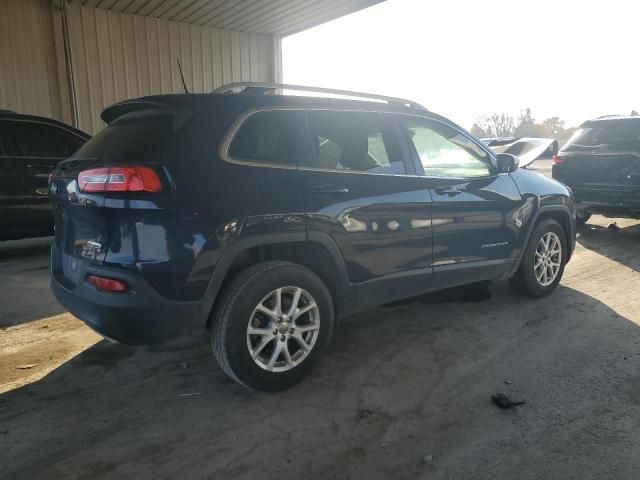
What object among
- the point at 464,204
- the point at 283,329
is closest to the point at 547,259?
the point at 464,204

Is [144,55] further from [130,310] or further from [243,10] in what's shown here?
[130,310]

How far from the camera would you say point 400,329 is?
3.84 meters

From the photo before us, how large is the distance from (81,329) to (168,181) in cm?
210

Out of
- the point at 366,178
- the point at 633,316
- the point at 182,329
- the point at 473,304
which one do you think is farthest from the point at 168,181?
the point at 633,316

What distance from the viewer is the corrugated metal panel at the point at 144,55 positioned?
10164 millimetres

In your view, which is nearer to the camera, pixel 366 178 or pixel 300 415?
pixel 300 415

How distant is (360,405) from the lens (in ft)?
8.98

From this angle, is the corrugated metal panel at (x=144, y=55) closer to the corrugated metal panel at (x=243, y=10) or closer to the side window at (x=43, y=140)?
the corrugated metal panel at (x=243, y=10)

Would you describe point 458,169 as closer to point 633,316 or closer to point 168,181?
point 633,316

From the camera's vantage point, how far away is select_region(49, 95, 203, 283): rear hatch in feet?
8.09

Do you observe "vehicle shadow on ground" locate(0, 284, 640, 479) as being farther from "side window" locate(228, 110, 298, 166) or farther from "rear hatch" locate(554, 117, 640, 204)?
"rear hatch" locate(554, 117, 640, 204)

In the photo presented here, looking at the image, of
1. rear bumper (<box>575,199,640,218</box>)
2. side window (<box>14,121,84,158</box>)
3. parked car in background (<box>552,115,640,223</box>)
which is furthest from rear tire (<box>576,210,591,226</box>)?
side window (<box>14,121,84,158</box>)

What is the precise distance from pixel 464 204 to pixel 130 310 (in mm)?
2536

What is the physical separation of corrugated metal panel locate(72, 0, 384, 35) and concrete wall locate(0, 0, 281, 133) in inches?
12.4
